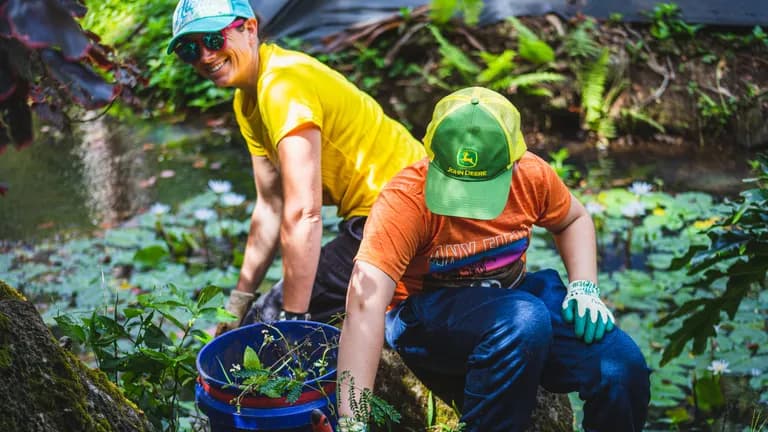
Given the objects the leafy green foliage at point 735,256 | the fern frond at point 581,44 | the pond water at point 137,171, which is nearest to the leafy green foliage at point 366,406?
the leafy green foliage at point 735,256

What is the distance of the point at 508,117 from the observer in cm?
230

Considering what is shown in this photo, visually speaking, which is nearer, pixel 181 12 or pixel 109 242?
pixel 181 12

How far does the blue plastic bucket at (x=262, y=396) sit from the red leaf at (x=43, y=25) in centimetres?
91

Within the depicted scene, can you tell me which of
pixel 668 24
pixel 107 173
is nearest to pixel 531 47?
pixel 668 24

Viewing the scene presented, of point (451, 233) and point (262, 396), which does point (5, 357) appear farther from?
point (451, 233)

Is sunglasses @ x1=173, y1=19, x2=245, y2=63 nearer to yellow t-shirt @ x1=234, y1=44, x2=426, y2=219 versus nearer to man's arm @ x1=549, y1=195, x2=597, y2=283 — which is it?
yellow t-shirt @ x1=234, y1=44, x2=426, y2=219

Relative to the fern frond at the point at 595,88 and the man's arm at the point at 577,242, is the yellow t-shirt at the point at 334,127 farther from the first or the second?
the fern frond at the point at 595,88

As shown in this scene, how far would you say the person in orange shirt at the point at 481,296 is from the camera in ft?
7.18

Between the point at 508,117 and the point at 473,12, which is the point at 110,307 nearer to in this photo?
the point at 508,117

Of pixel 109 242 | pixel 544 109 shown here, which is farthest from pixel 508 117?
pixel 544 109

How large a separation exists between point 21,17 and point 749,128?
19.4ft

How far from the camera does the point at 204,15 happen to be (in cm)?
275

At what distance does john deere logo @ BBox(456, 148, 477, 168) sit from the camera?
2258mm

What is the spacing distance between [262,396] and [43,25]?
1.00 meters
